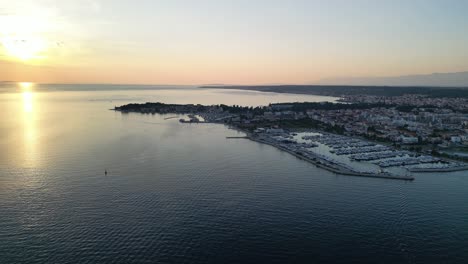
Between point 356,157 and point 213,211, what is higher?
point 356,157

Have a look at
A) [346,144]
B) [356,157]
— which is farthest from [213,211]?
[346,144]

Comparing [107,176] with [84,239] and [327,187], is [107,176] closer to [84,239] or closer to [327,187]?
[84,239]

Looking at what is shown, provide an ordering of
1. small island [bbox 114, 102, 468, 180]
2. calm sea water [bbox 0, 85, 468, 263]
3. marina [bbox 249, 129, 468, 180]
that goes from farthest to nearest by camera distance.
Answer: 1. small island [bbox 114, 102, 468, 180]
2. marina [bbox 249, 129, 468, 180]
3. calm sea water [bbox 0, 85, 468, 263]

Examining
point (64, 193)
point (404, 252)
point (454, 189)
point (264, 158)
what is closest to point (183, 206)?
point (64, 193)

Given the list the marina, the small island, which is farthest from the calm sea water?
the small island

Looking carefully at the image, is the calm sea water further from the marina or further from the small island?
the small island

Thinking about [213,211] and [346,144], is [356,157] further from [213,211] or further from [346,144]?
[213,211]

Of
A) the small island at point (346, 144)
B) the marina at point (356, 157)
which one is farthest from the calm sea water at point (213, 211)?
the small island at point (346, 144)

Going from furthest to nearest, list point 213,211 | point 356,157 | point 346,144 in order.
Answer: point 346,144 → point 356,157 → point 213,211
